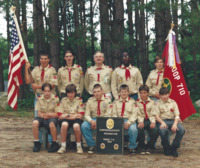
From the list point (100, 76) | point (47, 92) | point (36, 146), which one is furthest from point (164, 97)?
point (36, 146)

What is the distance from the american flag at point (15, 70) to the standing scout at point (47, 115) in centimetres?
59

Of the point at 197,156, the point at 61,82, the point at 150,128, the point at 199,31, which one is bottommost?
the point at 197,156

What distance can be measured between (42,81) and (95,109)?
1386 millimetres

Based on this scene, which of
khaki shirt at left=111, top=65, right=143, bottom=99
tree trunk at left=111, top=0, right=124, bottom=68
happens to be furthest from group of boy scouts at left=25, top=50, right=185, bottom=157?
tree trunk at left=111, top=0, right=124, bottom=68

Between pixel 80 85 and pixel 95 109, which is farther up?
pixel 80 85

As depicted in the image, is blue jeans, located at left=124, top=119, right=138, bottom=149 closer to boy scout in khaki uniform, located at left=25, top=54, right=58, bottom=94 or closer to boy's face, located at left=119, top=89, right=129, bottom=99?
boy's face, located at left=119, top=89, right=129, bottom=99

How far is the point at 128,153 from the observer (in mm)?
6523

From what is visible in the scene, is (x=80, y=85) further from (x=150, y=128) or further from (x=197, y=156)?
(x=197, y=156)

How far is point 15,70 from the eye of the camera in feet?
23.4

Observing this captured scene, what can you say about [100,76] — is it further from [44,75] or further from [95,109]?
[44,75]

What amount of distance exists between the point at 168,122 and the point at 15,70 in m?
3.40

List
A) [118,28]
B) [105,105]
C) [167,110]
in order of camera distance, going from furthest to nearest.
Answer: [118,28], [105,105], [167,110]

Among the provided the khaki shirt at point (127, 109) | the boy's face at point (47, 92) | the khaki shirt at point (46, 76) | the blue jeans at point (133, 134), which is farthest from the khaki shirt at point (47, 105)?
the blue jeans at point (133, 134)

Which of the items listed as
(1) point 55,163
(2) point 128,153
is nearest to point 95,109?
(2) point 128,153
